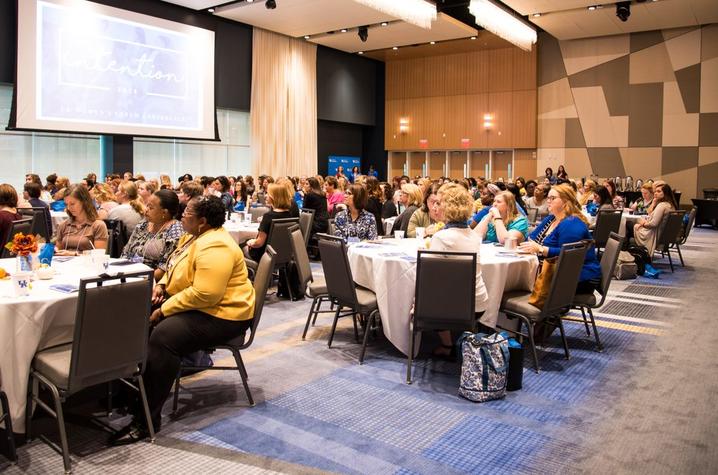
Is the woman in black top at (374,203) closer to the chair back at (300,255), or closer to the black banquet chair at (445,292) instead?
the chair back at (300,255)

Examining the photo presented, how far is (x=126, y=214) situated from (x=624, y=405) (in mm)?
4984

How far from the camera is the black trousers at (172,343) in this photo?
337 centimetres

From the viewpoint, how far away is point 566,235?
5.04m

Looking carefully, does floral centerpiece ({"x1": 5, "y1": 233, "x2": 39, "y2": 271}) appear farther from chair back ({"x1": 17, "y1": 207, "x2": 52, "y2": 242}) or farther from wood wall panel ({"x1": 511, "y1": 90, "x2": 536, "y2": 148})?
wood wall panel ({"x1": 511, "y1": 90, "x2": 536, "y2": 148})

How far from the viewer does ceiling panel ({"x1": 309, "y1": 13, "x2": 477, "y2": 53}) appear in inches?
628

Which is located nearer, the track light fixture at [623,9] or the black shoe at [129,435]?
the black shoe at [129,435]

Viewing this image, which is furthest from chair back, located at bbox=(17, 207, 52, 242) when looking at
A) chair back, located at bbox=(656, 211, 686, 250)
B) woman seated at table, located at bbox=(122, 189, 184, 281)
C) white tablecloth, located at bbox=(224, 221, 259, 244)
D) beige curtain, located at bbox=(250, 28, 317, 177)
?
beige curtain, located at bbox=(250, 28, 317, 177)

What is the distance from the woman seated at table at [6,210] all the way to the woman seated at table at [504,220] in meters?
4.09

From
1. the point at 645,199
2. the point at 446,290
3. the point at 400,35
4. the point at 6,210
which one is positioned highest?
the point at 400,35

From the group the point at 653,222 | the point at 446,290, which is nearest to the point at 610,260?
the point at 446,290

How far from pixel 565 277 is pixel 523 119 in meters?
15.1

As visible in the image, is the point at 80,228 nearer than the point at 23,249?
No

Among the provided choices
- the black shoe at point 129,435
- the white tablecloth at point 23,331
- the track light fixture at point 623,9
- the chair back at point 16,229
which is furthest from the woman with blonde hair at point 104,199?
the track light fixture at point 623,9

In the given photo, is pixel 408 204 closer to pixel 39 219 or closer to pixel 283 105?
pixel 39 219
